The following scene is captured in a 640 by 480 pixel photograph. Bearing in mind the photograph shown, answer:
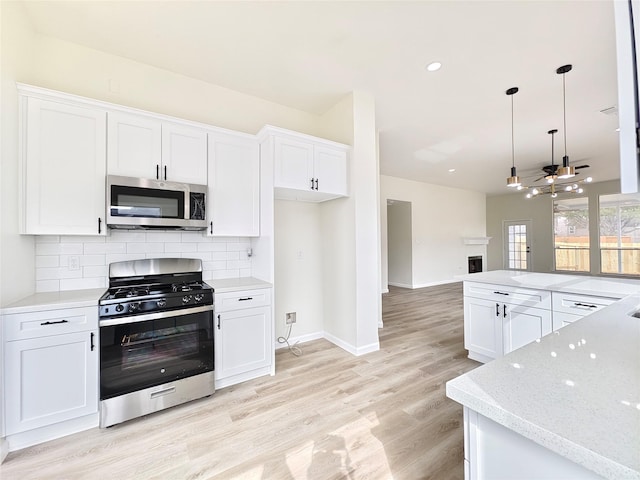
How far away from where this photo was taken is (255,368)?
255 cm

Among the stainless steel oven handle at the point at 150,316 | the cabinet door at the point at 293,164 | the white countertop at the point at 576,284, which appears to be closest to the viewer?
the stainless steel oven handle at the point at 150,316

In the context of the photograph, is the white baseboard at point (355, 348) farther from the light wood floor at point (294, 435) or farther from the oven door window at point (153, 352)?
the oven door window at point (153, 352)

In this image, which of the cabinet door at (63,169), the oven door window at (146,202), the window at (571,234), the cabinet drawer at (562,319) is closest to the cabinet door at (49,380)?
the cabinet door at (63,169)

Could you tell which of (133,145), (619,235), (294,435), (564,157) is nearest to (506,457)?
(294,435)

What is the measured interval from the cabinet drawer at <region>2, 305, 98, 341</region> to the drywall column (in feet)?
7.65

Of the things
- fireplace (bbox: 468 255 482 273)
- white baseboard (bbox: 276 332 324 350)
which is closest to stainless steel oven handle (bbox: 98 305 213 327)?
white baseboard (bbox: 276 332 324 350)

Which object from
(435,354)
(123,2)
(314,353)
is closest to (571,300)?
(435,354)

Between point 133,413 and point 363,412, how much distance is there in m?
1.72

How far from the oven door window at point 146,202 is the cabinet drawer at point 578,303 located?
333 centimetres

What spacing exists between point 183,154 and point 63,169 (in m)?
0.87

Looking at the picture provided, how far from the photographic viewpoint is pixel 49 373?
1787mm

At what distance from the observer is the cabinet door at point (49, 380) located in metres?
1.70

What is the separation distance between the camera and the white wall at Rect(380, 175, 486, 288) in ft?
24.2

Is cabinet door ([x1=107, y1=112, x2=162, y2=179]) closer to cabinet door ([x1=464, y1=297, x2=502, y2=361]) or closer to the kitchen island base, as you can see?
the kitchen island base
